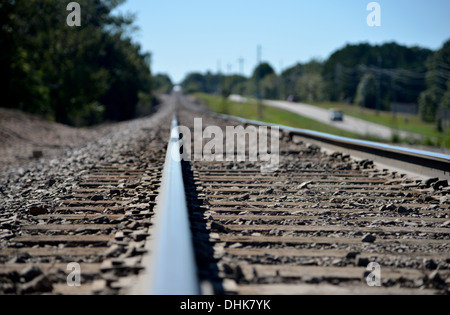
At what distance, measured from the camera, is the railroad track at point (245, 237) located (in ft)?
6.84

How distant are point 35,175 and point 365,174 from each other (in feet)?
15.0

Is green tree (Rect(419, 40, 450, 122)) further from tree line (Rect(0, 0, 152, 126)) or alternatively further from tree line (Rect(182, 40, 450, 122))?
tree line (Rect(0, 0, 152, 126))

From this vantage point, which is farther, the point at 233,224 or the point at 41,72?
the point at 41,72

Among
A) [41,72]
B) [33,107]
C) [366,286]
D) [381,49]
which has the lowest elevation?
[366,286]

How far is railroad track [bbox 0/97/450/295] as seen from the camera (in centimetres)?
208

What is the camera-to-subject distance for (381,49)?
111625 millimetres

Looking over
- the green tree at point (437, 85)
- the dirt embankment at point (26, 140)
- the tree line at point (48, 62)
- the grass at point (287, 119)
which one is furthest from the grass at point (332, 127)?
the tree line at point (48, 62)

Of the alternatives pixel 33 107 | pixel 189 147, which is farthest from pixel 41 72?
pixel 189 147

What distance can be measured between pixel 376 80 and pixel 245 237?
9729cm

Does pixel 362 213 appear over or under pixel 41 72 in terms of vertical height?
under

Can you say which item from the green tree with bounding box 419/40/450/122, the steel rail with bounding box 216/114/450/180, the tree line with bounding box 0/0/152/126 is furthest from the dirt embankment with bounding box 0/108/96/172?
the green tree with bounding box 419/40/450/122
